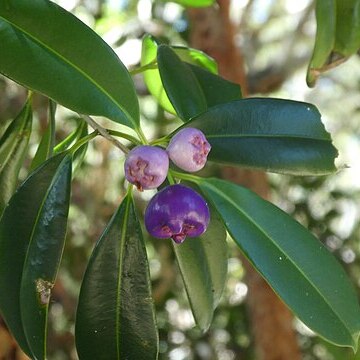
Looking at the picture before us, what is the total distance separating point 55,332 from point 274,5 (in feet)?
7.78

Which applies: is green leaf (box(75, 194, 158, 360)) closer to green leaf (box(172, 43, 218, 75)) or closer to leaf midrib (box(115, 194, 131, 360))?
leaf midrib (box(115, 194, 131, 360))

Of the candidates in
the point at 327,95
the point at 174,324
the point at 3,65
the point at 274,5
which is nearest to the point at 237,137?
the point at 3,65

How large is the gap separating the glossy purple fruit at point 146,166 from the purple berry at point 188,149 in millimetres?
16

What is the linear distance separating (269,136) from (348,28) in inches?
12.4

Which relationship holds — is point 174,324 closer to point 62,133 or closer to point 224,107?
point 62,133

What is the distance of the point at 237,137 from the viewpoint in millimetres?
837

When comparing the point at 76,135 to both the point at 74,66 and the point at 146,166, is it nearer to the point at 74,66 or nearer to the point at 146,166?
the point at 74,66

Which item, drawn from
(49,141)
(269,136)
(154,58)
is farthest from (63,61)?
(154,58)

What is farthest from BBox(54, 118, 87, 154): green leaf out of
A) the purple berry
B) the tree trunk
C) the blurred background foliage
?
the blurred background foliage

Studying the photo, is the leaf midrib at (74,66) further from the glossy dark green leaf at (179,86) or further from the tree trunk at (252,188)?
the tree trunk at (252,188)

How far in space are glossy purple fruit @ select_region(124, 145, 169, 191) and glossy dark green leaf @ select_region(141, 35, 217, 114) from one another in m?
0.46

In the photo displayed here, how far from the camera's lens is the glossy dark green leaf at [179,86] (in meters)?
0.89

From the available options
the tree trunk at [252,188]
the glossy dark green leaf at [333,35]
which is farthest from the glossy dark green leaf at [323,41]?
the tree trunk at [252,188]

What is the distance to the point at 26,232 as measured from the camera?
79 cm
